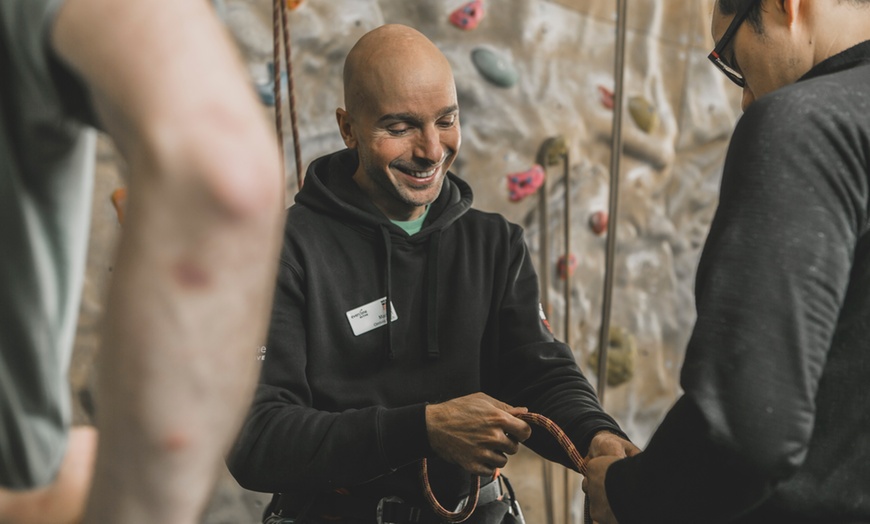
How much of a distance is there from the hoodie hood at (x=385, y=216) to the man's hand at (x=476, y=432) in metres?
0.25

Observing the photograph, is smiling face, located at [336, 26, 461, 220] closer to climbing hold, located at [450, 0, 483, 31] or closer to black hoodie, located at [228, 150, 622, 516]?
black hoodie, located at [228, 150, 622, 516]

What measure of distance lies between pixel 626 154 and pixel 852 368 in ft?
8.21

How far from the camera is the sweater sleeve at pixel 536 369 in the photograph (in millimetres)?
1595

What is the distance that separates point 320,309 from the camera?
1.66 metres

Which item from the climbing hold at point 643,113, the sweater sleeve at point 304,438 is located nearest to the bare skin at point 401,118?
the sweater sleeve at point 304,438

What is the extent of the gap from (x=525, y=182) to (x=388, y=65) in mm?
1547

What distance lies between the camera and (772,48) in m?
1.19

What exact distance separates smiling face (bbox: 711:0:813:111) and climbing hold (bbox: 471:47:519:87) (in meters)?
1.91

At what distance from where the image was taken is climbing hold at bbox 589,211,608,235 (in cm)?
339

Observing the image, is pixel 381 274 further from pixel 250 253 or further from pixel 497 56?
pixel 497 56

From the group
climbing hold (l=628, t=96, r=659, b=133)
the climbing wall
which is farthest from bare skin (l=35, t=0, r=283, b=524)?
climbing hold (l=628, t=96, r=659, b=133)

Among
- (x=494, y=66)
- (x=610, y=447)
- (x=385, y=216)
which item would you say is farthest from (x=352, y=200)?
(x=494, y=66)

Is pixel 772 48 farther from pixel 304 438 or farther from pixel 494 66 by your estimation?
pixel 494 66

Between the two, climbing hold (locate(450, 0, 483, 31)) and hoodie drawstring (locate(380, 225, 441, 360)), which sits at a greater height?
climbing hold (locate(450, 0, 483, 31))
